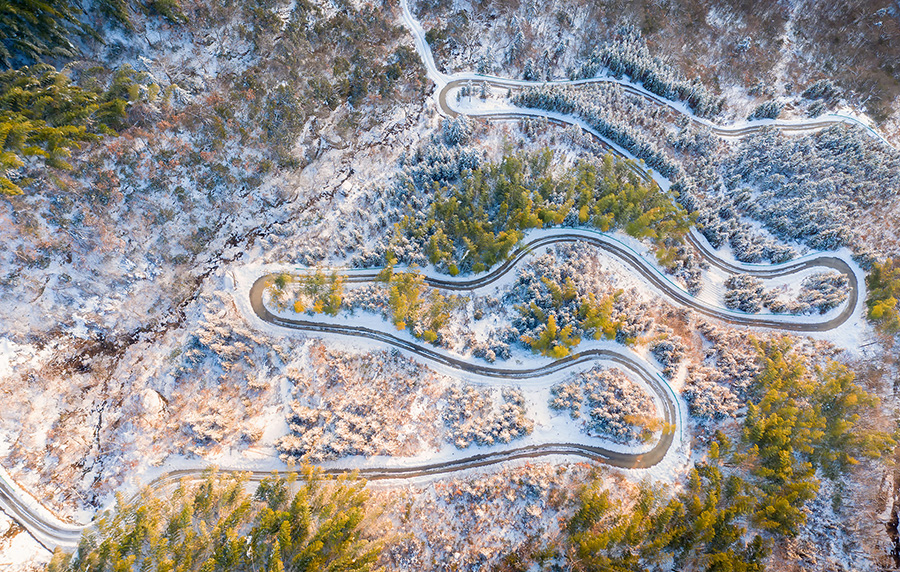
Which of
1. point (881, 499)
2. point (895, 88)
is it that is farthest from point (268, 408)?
point (895, 88)

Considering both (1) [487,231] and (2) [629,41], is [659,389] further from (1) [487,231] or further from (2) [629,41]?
(2) [629,41]

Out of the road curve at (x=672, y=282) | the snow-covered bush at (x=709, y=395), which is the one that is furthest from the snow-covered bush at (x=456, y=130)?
the snow-covered bush at (x=709, y=395)

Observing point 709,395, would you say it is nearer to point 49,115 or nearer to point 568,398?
point 568,398

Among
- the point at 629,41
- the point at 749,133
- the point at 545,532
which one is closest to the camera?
the point at 545,532

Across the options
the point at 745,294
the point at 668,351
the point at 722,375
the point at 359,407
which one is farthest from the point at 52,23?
the point at 745,294

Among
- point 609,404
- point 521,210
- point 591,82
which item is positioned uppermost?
point 591,82

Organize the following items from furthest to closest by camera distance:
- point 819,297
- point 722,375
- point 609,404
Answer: point 819,297 → point 722,375 → point 609,404
